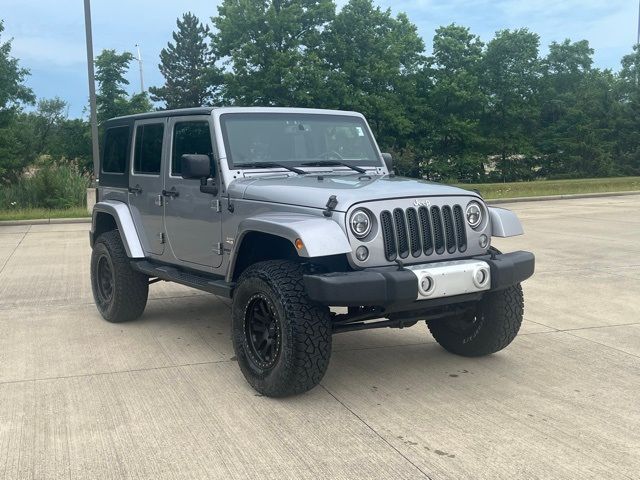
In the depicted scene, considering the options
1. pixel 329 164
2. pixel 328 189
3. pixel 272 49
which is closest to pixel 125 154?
pixel 329 164

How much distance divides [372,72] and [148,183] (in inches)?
1441

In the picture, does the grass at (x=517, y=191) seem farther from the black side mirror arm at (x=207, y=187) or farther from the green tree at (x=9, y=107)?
the black side mirror arm at (x=207, y=187)

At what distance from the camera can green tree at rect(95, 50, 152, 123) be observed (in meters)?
40.3

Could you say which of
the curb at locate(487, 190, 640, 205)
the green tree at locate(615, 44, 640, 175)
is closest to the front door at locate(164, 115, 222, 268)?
the curb at locate(487, 190, 640, 205)

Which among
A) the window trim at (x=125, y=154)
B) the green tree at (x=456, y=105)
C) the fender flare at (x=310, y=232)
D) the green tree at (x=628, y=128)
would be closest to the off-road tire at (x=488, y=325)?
the fender flare at (x=310, y=232)

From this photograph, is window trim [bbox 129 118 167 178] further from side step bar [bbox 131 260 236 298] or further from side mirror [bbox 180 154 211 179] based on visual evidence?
side mirror [bbox 180 154 211 179]

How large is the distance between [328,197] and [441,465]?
5.77ft

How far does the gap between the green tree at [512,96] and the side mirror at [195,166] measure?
43.4 metres

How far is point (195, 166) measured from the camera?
5008 millimetres

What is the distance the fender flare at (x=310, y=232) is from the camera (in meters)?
4.04

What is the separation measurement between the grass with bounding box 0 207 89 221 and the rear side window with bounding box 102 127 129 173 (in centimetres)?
1195

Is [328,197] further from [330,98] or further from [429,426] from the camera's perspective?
[330,98]

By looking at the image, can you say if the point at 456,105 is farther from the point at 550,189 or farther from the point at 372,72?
the point at 550,189

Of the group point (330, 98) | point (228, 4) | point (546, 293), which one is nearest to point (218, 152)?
point (546, 293)
